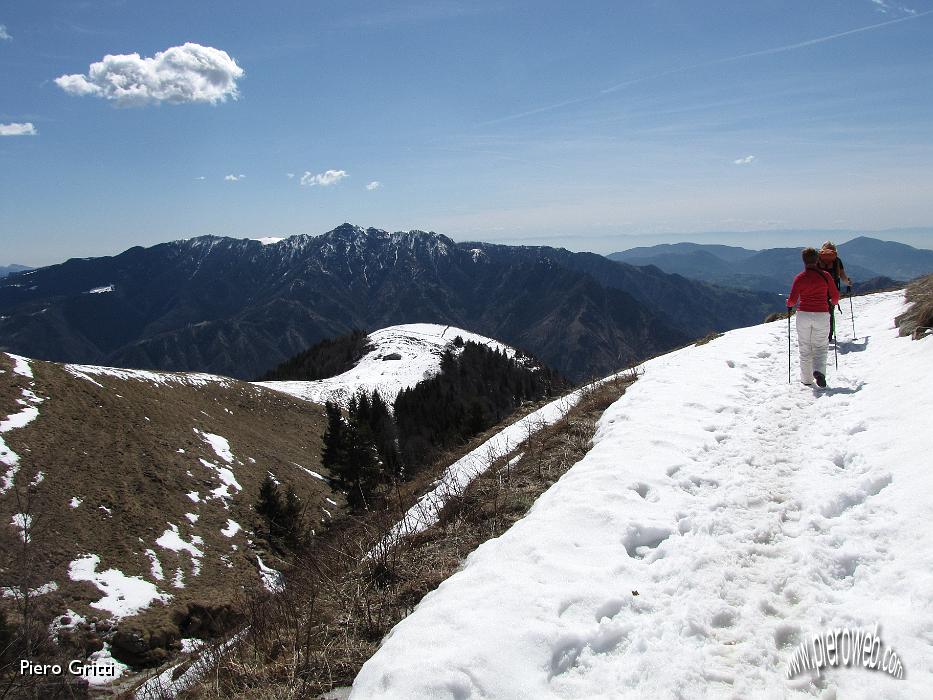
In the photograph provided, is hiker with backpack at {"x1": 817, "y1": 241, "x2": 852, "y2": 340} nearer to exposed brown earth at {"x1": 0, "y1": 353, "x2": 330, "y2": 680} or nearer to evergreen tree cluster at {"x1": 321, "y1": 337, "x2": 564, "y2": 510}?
evergreen tree cluster at {"x1": 321, "y1": 337, "x2": 564, "y2": 510}

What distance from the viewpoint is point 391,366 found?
118 metres

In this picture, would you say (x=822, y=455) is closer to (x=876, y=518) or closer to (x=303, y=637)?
(x=876, y=518)

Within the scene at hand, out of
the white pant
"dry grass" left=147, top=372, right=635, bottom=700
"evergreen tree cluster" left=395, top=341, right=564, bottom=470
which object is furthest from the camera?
"evergreen tree cluster" left=395, top=341, right=564, bottom=470

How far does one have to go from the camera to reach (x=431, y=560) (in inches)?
236

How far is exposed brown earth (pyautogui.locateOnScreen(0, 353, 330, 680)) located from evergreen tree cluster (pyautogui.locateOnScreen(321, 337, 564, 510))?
221 inches

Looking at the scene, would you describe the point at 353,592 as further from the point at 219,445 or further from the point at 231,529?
the point at 219,445

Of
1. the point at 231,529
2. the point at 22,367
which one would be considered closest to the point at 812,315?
the point at 231,529

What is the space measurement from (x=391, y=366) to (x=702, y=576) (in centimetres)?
11593

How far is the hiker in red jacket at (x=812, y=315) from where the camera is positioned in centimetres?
1008

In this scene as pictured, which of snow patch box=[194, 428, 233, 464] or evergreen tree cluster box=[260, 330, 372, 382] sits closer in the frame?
snow patch box=[194, 428, 233, 464]

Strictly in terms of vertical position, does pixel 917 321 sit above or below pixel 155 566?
above

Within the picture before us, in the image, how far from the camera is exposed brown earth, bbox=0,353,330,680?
76.5 ft

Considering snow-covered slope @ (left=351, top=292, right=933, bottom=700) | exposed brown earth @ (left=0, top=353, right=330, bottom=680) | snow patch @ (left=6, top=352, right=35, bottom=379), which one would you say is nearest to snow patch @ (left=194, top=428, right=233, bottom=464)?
exposed brown earth @ (left=0, top=353, right=330, bottom=680)

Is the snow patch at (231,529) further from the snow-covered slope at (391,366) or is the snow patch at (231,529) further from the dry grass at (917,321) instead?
the snow-covered slope at (391,366)
